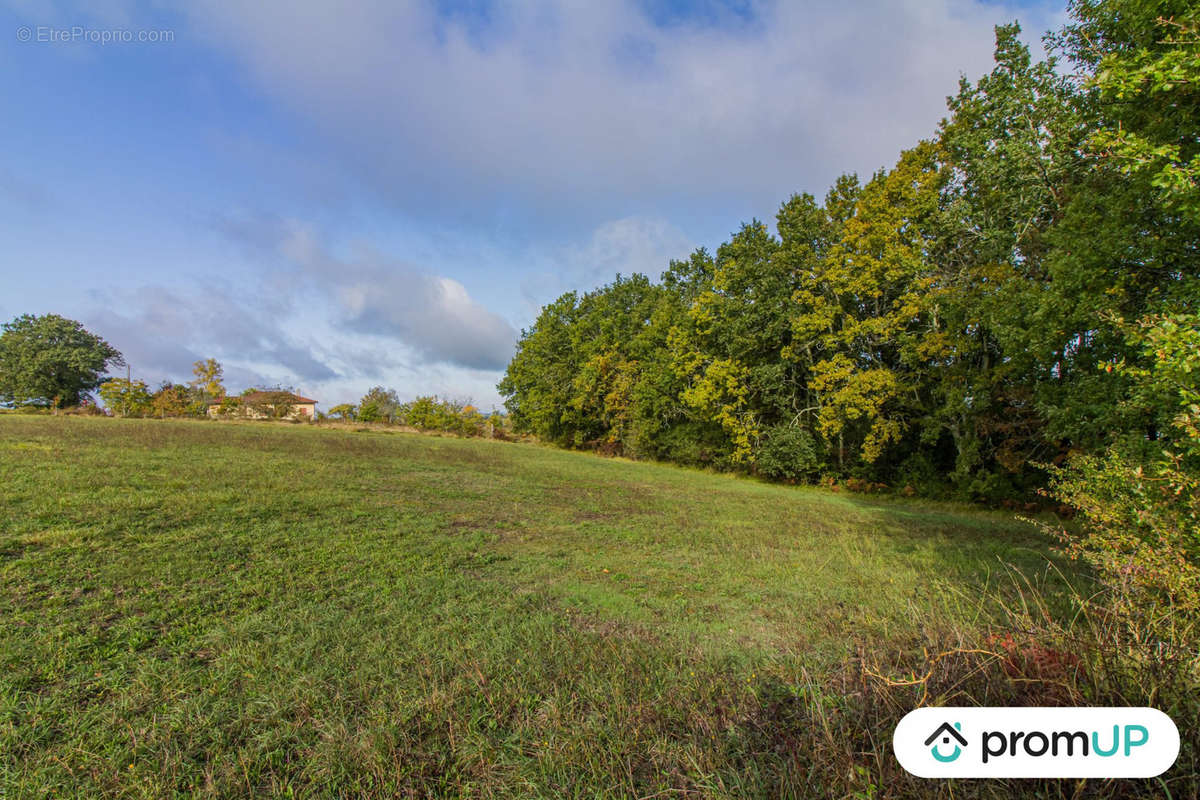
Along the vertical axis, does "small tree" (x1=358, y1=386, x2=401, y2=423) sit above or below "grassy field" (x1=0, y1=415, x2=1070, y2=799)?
above

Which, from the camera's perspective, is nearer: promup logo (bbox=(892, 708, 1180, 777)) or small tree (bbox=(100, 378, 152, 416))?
promup logo (bbox=(892, 708, 1180, 777))

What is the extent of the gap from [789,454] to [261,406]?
42.6 m

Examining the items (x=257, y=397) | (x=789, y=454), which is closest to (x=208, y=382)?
(x=257, y=397)

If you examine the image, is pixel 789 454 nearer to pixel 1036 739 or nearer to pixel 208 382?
pixel 1036 739

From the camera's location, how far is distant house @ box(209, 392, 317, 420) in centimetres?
3662

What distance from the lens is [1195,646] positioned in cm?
256

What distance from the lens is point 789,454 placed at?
68.9 feet

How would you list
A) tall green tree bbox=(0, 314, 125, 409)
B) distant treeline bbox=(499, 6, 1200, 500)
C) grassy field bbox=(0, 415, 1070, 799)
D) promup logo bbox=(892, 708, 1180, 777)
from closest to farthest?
1. promup logo bbox=(892, 708, 1180, 777)
2. grassy field bbox=(0, 415, 1070, 799)
3. distant treeline bbox=(499, 6, 1200, 500)
4. tall green tree bbox=(0, 314, 125, 409)

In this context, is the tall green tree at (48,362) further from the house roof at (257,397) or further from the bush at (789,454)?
the bush at (789,454)

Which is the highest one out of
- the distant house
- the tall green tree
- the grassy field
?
the tall green tree

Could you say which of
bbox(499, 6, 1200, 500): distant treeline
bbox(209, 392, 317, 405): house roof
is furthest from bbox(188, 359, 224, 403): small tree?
bbox(499, 6, 1200, 500): distant treeline

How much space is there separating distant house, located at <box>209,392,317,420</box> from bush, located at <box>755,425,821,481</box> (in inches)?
1432

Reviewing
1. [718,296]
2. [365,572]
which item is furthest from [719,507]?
[718,296]

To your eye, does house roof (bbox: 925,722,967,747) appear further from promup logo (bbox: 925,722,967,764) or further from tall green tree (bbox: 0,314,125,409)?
tall green tree (bbox: 0,314,125,409)
